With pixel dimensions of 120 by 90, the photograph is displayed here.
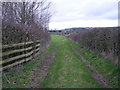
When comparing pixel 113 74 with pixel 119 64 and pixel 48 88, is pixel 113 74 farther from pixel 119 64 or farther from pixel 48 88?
pixel 48 88

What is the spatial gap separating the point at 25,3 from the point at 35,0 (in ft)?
6.70

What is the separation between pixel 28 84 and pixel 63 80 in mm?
1459

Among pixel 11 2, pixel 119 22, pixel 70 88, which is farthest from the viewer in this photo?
pixel 11 2

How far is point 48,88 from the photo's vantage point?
564cm

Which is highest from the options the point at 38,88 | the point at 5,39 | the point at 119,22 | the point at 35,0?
the point at 35,0

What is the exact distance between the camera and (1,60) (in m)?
7.02

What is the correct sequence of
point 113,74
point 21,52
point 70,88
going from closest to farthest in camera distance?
point 70,88
point 113,74
point 21,52

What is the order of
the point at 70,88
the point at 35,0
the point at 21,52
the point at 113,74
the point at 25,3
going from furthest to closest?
the point at 35,0, the point at 25,3, the point at 21,52, the point at 113,74, the point at 70,88

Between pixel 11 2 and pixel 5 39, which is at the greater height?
pixel 11 2

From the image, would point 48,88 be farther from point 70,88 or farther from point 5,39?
point 5,39

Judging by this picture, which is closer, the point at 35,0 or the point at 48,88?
the point at 48,88

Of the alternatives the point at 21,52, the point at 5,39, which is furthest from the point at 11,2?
the point at 5,39

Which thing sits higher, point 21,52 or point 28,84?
point 21,52

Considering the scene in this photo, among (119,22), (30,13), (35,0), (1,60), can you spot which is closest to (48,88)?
(1,60)
